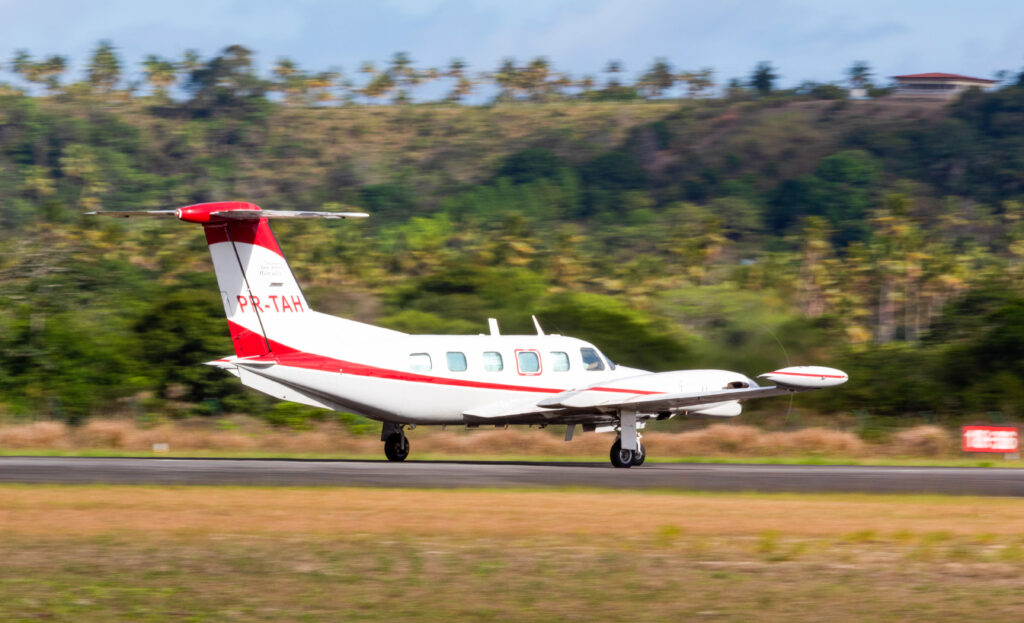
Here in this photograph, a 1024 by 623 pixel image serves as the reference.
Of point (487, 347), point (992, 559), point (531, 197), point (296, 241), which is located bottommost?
point (992, 559)

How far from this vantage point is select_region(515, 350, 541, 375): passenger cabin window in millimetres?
27189

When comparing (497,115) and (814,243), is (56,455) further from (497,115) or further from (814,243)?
(497,115)

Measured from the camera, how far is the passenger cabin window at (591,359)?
27959mm

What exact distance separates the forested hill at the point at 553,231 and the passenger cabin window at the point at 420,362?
624 inches

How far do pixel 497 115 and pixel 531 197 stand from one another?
38.6m

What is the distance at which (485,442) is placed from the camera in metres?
34.2

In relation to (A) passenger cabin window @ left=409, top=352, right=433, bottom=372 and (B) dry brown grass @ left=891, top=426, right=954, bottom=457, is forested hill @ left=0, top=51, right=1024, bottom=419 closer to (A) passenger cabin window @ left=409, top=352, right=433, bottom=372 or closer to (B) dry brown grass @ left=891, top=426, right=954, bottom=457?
(B) dry brown grass @ left=891, top=426, right=954, bottom=457

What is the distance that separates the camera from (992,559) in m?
12.7

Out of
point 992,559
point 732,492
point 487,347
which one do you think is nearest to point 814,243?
point 487,347

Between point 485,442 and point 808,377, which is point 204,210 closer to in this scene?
point 485,442

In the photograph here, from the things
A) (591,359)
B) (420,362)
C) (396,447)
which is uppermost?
(591,359)

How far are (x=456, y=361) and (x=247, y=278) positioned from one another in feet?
15.0

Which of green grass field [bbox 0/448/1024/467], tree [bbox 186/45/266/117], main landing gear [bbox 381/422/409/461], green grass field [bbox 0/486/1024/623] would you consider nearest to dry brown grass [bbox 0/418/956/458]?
green grass field [bbox 0/448/1024/467]

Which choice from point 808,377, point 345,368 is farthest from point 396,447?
point 808,377
